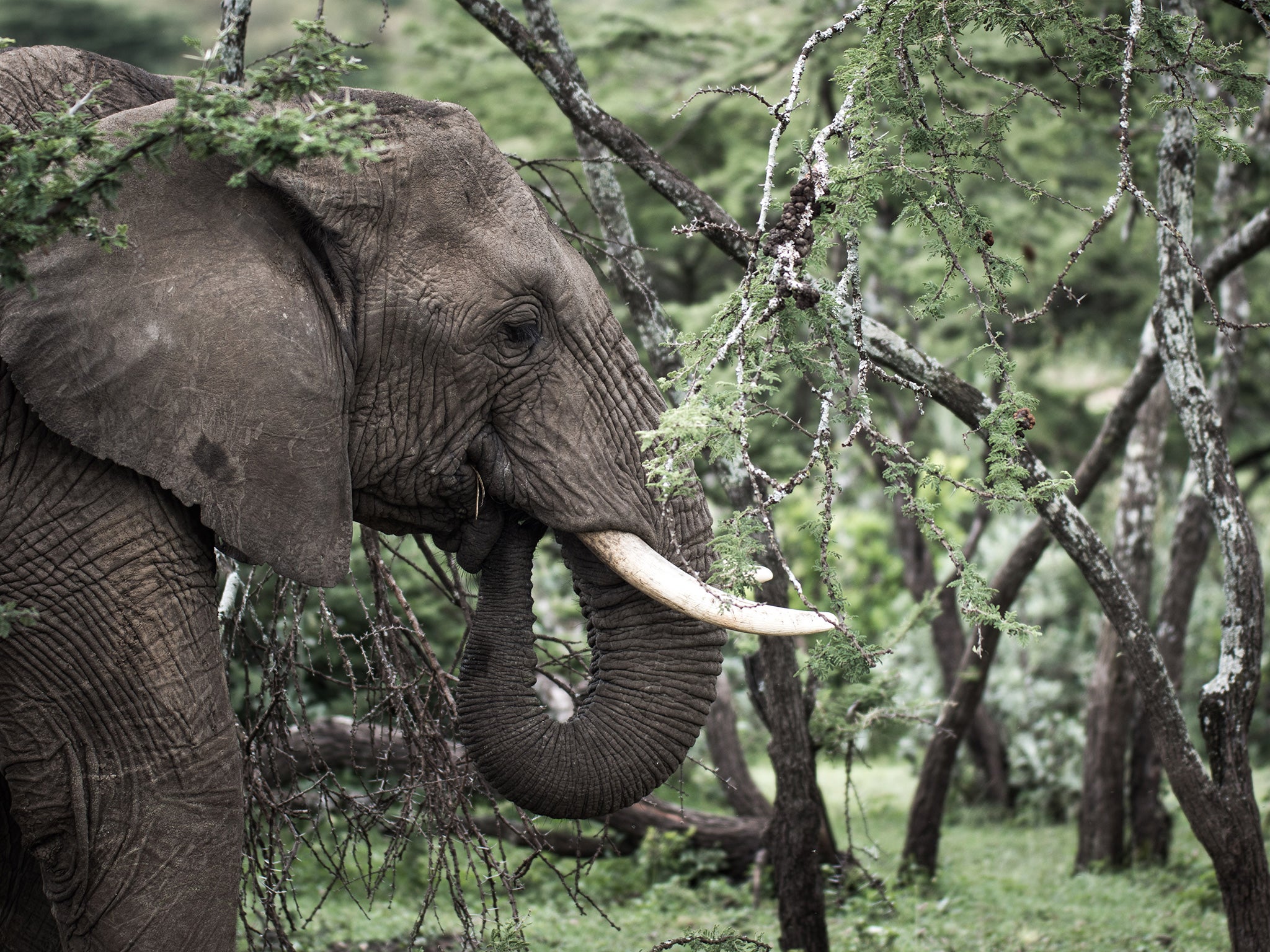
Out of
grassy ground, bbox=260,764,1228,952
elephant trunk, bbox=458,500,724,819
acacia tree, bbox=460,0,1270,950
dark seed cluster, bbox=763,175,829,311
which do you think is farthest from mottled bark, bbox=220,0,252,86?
grassy ground, bbox=260,764,1228,952

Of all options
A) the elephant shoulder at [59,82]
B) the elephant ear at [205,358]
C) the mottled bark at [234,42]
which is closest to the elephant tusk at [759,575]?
the elephant ear at [205,358]

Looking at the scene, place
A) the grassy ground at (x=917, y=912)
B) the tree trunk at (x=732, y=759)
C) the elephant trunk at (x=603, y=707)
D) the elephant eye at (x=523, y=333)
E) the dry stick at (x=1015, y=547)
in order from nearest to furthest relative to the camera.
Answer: the elephant eye at (x=523, y=333) → the elephant trunk at (x=603, y=707) → the dry stick at (x=1015, y=547) → the grassy ground at (x=917, y=912) → the tree trunk at (x=732, y=759)

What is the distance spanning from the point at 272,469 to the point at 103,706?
0.74 metres

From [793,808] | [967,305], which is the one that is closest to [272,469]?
[967,305]

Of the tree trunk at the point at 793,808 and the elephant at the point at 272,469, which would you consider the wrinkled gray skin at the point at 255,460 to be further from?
the tree trunk at the point at 793,808

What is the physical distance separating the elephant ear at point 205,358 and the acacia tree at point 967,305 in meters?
1.05

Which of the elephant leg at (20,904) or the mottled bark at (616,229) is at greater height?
the mottled bark at (616,229)

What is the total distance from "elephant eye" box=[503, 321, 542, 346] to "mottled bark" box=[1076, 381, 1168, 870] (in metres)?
5.21

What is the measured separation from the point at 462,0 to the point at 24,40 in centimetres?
1474

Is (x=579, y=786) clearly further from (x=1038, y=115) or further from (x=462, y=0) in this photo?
(x=1038, y=115)

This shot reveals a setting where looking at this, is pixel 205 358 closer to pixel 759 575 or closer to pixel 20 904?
pixel 759 575

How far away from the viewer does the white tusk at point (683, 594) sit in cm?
355

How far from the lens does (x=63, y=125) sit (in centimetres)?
300

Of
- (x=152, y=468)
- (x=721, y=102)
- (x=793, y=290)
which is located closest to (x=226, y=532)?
(x=152, y=468)
